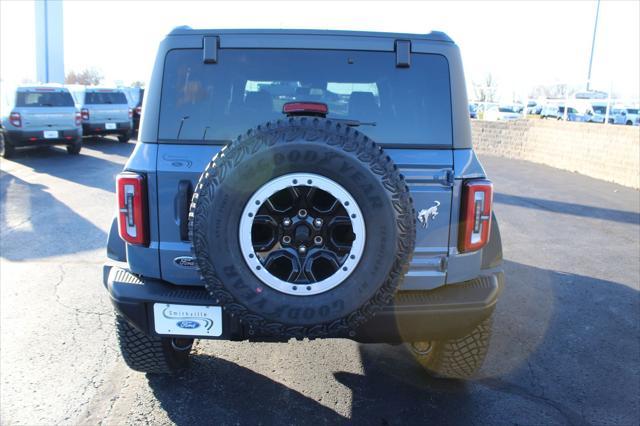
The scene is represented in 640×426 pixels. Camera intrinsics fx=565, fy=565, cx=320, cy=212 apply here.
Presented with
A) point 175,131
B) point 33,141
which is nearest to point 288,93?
point 175,131

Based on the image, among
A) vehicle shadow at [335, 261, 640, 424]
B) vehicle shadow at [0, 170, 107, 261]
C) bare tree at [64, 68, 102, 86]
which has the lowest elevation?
vehicle shadow at [0, 170, 107, 261]

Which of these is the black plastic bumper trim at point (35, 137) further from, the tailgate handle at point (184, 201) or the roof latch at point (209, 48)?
the tailgate handle at point (184, 201)

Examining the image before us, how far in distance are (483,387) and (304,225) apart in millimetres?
1781

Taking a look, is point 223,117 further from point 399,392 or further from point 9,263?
point 9,263

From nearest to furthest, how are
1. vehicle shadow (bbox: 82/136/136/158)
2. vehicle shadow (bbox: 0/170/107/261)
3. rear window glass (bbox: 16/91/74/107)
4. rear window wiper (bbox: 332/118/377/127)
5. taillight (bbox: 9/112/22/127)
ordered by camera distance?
rear window wiper (bbox: 332/118/377/127), vehicle shadow (bbox: 0/170/107/261), taillight (bbox: 9/112/22/127), rear window glass (bbox: 16/91/74/107), vehicle shadow (bbox: 82/136/136/158)

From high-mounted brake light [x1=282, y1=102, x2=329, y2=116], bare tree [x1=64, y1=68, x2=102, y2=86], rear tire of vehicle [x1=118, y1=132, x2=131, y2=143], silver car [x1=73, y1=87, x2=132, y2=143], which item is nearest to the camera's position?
high-mounted brake light [x1=282, y1=102, x2=329, y2=116]

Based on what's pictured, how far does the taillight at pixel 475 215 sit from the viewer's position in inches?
111

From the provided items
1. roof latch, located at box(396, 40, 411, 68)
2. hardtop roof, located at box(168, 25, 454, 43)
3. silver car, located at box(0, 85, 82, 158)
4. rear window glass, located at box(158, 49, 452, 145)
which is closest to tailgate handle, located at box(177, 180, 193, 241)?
rear window glass, located at box(158, 49, 452, 145)

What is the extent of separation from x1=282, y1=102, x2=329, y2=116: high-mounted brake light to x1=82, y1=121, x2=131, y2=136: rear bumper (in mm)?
16795

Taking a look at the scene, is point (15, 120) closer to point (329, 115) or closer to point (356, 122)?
point (329, 115)

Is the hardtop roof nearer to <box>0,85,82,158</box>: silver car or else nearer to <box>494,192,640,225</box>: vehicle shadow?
<box>494,192,640,225</box>: vehicle shadow

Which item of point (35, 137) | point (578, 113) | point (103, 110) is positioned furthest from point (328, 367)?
point (578, 113)

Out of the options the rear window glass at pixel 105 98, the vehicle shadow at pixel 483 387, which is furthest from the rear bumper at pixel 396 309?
the rear window glass at pixel 105 98

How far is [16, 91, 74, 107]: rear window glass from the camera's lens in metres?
13.9
